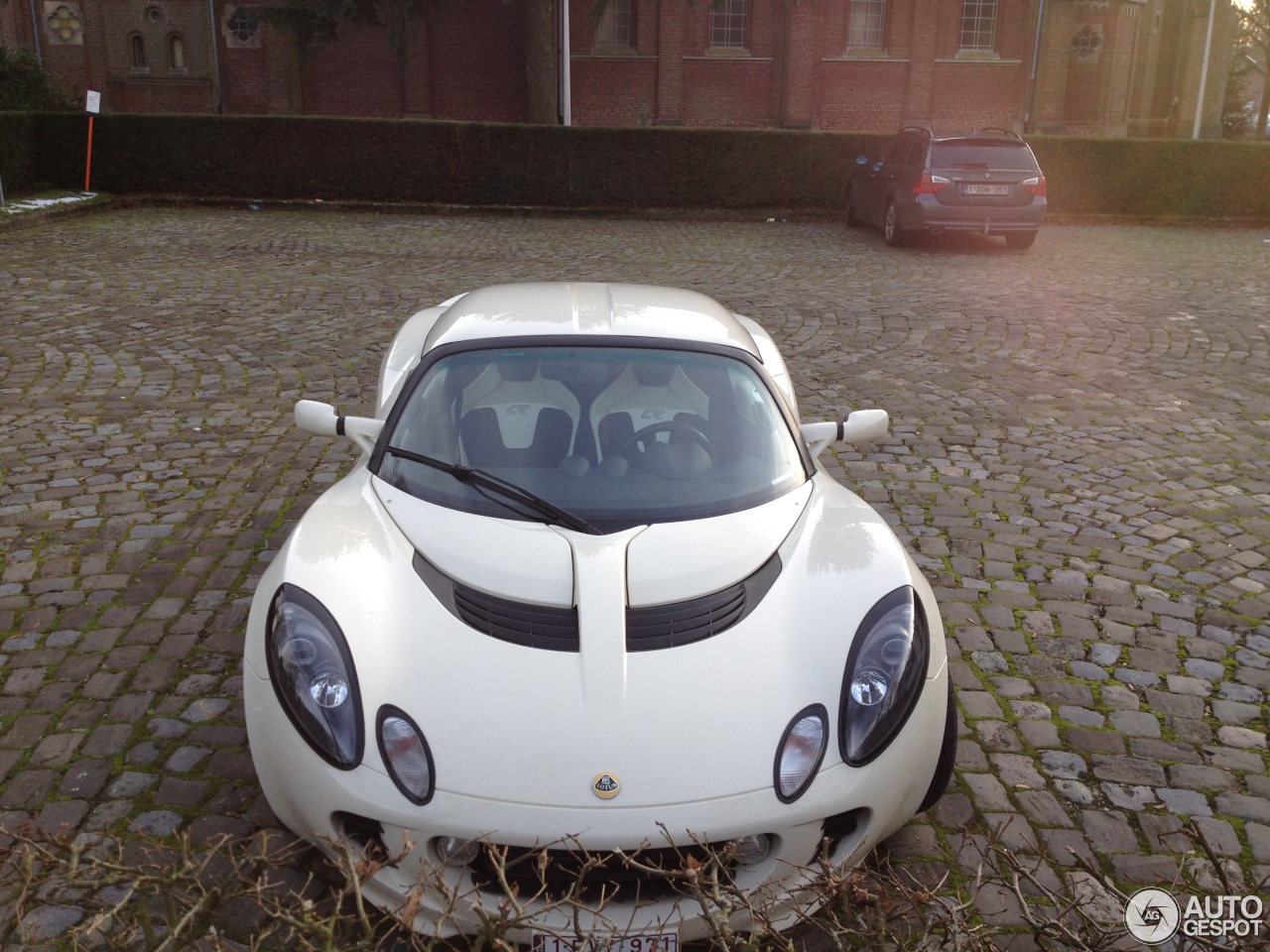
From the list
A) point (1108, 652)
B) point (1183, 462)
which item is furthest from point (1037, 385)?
point (1108, 652)

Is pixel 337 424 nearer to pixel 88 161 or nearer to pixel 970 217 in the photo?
pixel 970 217

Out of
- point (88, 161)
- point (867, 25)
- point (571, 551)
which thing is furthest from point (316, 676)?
point (867, 25)

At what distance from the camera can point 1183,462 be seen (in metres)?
6.96

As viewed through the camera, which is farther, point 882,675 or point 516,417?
point 516,417

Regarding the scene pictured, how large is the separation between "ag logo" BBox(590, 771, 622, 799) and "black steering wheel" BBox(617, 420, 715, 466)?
133 cm

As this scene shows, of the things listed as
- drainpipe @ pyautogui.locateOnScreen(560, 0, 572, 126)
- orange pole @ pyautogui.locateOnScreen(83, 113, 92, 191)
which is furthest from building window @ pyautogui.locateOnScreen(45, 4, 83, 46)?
drainpipe @ pyautogui.locateOnScreen(560, 0, 572, 126)

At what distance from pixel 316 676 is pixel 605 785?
0.85 m

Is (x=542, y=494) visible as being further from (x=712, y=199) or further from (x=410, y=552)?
(x=712, y=199)

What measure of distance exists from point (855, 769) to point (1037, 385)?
6.58 m

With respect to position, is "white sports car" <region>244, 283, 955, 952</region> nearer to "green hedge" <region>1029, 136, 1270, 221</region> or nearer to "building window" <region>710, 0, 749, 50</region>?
"green hedge" <region>1029, 136, 1270, 221</region>

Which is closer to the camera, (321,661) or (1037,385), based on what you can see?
(321,661)

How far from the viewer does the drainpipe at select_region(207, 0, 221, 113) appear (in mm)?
34312

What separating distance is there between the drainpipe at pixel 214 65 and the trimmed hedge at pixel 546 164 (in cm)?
1478

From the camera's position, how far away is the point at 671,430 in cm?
382
